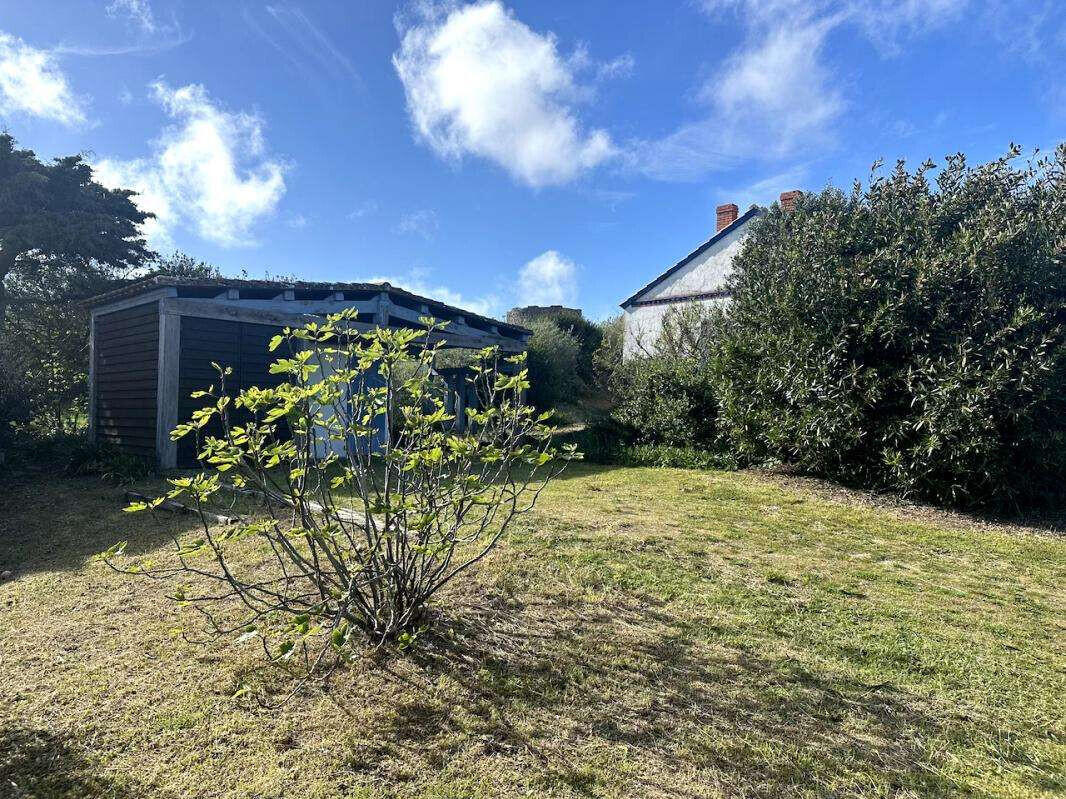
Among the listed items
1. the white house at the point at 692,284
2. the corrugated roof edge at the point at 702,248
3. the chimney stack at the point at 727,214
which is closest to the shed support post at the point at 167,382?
the white house at the point at 692,284

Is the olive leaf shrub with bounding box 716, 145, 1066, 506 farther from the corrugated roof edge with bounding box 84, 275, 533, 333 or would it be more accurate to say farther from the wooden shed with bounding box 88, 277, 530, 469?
the corrugated roof edge with bounding box 84, 275, 533, 333

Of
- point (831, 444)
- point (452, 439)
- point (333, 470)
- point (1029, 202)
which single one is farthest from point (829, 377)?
point (333, 470)

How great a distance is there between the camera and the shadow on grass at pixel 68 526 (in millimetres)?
5191

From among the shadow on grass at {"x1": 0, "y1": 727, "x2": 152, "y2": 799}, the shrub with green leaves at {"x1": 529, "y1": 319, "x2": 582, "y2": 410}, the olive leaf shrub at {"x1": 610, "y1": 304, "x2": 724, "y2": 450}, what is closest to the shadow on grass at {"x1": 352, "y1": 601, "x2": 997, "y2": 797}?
the shadow on grass at {"x1": 0, "y1": 727, "x2": 152, "y2": 799}

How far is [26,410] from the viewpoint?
1126cm

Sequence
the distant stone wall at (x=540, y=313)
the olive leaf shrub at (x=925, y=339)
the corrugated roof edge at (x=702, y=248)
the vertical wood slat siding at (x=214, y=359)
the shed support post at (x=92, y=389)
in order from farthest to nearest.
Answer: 1. the distant stone wall at (x=540, y=313)
2. the corrugated roof edge at (x=702, y=248)
3. the shed support post at (x=92, y=389)
4. the vertical wood slat siding at (x=214, y=359)
5. the olive leaf shrub at (x=925, y=339)

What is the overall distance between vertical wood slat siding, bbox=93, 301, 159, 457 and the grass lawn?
19.0 ft

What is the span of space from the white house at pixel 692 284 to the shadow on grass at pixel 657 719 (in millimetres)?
11607

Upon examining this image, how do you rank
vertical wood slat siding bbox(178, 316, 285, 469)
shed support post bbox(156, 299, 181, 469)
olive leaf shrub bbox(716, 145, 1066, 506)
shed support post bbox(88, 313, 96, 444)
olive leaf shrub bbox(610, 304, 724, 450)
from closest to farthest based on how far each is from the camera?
olive leaf shrub bbox(716, 145, 1066, 506) < shed support post bbox(156, 299, 181, 469) < vertical wood slat siding bbox(178, 316, 285, 469) < olive leaf shrub bbox(610, 304, 724, 450) < shed support post bbox(88, 313, 96, 444)

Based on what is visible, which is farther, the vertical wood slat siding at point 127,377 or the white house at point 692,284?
the white house at point 692,284

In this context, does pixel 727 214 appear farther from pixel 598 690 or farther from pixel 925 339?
pixel 598 690

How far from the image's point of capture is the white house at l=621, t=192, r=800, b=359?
14.5 meters

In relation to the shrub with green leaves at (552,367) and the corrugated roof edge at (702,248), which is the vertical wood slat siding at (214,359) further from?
the corrugated roof edge at (702,248)

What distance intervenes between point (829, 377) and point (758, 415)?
4.57 ft
